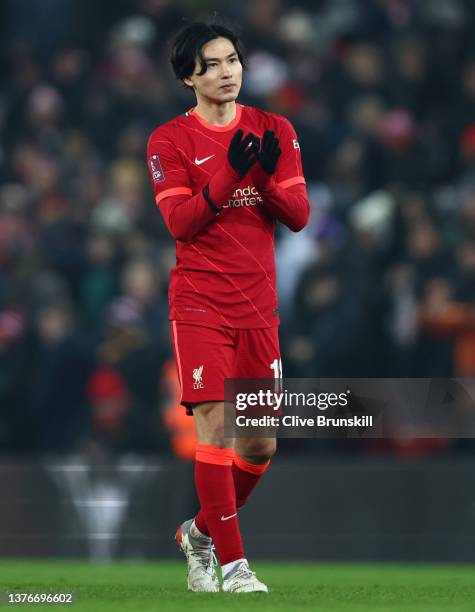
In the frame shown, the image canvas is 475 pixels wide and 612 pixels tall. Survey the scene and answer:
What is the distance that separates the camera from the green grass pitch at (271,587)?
6.15m

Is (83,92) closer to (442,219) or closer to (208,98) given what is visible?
(442,219)

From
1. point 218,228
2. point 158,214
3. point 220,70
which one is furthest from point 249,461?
point 158,214

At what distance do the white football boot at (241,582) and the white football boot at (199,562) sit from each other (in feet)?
0.76

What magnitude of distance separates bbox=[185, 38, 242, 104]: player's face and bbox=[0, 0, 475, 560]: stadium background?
2709 mm

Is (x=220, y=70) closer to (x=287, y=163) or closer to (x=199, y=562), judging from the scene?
(x=287, y=163)

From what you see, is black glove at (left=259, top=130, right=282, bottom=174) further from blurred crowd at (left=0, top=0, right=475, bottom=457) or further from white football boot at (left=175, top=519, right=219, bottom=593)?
blurred crowd at (left=0, top=0, right=475, bottom=457)

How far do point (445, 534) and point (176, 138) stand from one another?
396cm

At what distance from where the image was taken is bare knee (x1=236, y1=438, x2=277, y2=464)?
682 cm

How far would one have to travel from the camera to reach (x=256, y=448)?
684 centimetres

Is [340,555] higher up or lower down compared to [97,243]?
lower down

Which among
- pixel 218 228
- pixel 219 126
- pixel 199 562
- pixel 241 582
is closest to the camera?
pixel 241 582

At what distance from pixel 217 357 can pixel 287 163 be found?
800mm

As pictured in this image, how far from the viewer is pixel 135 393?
11.1m

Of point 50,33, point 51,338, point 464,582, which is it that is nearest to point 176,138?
point 464,582
